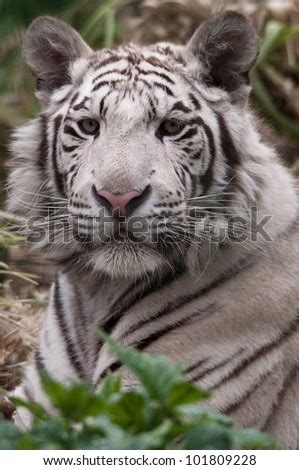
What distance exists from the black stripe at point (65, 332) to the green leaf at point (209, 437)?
1712 millimetres

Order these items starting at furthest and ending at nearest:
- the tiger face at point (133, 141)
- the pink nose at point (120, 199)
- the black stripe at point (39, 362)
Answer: the black stripe at point (39, 362) → the tiger face at point (133, 141) → the pink nose at point (120, 199)

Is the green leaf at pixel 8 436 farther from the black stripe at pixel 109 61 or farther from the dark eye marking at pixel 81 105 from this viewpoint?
the black stripe at pixel 109 61

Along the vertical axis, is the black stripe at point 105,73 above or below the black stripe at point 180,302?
above

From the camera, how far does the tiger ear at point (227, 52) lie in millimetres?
4105

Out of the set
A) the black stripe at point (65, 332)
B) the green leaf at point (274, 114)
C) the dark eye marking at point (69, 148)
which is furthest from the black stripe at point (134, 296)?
the green leaf at point (274, 114)

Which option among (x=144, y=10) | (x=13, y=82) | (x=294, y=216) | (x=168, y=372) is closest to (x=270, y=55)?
(x=144, y=10)

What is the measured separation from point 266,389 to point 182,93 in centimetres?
115

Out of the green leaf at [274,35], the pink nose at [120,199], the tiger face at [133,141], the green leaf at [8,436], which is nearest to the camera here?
the green leaf at [8,436]

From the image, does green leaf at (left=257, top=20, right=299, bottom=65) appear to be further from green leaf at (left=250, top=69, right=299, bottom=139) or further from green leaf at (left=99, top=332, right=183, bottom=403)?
green leaf at (left=99, top=332, right=183, bottom=403)

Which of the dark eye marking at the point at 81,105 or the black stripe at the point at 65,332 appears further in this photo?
the black stripe at the point at 65,332

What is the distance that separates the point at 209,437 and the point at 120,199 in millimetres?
1318

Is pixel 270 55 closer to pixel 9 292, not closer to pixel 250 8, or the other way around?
pixel 250 8

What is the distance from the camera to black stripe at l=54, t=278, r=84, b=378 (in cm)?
421

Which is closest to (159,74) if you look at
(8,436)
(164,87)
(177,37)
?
(164,87)
